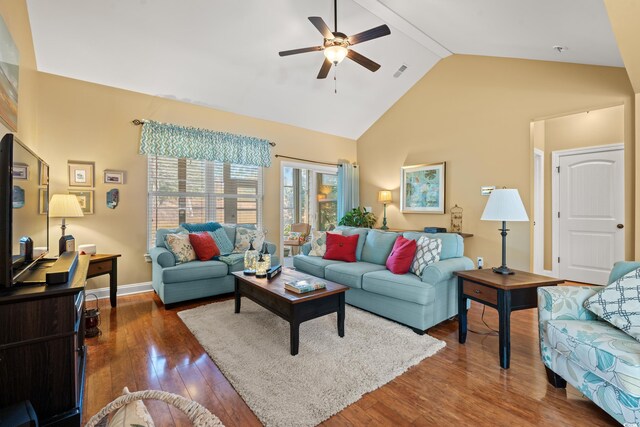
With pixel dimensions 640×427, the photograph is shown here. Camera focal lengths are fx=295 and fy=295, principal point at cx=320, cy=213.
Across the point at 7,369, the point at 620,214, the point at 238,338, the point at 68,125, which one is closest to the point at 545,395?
the point at 238,338

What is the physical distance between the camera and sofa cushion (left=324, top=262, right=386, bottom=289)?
3.23 m

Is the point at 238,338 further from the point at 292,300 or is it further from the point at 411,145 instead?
the point at 411,145

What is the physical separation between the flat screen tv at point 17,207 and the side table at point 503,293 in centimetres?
296

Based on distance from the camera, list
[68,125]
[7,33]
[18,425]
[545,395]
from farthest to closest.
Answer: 1. [68,125]
2. [7,33]
3. [545,395]
4. [18,425]

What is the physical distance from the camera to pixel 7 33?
7.16 feet

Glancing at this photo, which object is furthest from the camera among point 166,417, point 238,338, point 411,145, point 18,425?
point 411,145

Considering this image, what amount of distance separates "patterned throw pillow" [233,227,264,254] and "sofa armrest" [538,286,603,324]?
333 centimetres

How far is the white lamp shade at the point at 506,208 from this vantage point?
2492mm

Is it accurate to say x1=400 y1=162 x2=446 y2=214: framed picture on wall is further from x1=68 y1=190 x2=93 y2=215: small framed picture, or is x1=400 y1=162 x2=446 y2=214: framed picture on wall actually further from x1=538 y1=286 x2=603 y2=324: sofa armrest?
x1=68 y1=190 x2=93 y2=215: small framed picture

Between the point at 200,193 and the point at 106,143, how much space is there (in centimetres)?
135

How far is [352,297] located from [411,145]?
11.3ft

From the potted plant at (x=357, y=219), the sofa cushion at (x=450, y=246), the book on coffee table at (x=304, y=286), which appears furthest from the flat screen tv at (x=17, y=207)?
the potted plant at (x=357, y=219)

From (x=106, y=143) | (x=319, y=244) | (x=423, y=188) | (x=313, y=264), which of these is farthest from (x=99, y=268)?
(x=423, y=188)

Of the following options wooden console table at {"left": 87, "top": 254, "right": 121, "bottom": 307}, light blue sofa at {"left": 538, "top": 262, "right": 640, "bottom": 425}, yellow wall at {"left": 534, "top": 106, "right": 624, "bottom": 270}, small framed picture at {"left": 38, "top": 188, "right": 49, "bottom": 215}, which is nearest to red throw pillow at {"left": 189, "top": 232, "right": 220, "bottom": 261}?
wooden console table at {"left": 87, "top": 254, "right": 121, "bottom": 307}
